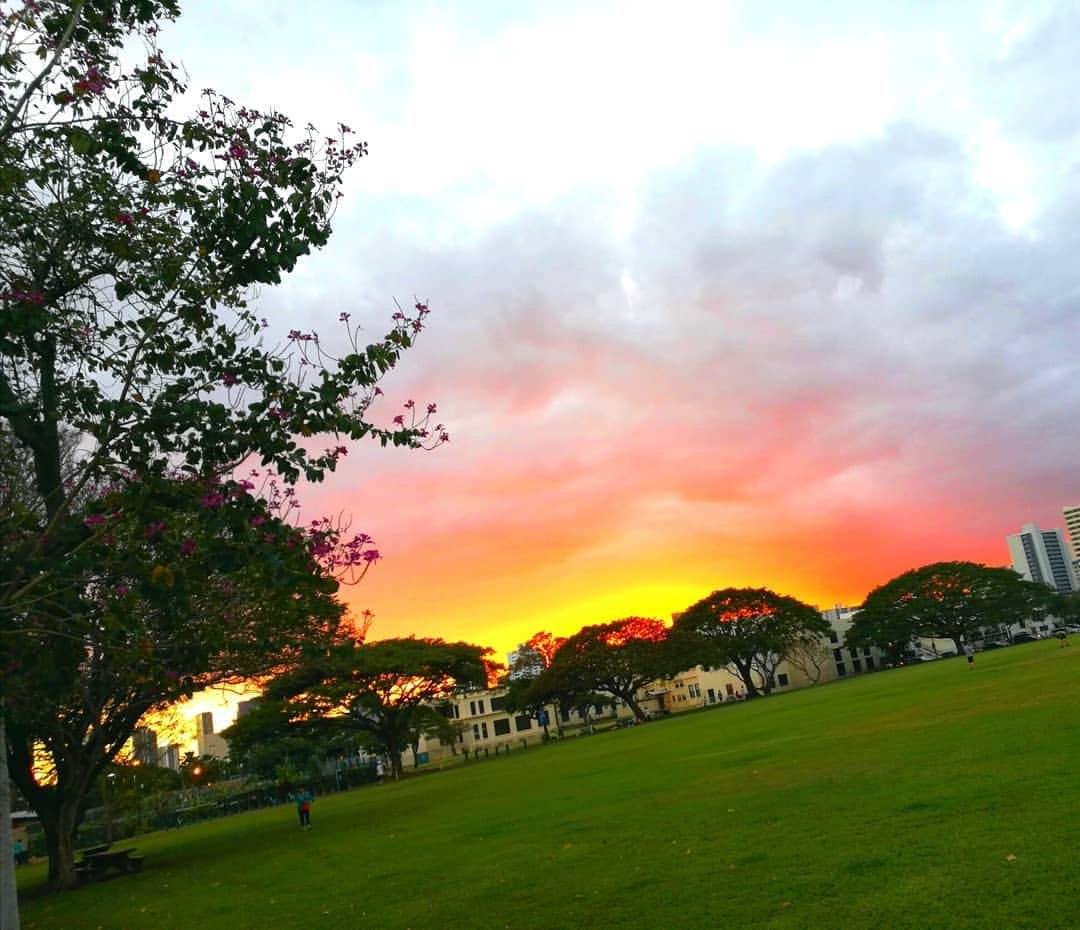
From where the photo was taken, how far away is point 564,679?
69.9 m

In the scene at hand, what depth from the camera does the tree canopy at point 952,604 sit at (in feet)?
289

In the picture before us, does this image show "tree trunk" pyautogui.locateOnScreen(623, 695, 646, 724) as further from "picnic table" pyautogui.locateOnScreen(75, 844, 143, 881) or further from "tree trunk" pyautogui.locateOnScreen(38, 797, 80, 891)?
"tree trunk" pyautogui.locateOnScreen(38, 797, 80, 891)

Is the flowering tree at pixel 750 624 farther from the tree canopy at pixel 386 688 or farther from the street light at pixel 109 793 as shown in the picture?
the street light at pixel 109 793

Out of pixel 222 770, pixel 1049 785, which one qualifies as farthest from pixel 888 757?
pixel 222 770

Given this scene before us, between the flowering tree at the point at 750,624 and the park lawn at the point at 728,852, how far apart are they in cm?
5414

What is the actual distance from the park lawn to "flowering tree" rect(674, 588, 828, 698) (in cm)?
5414

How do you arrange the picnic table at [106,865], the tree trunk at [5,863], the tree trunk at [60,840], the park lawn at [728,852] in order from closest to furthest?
the tree trunk at [5,863], the park lawn at [728,852], the tree trunk at [60,840], the picnic table at [106,865]

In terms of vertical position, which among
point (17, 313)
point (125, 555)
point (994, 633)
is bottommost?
point (994, 633)

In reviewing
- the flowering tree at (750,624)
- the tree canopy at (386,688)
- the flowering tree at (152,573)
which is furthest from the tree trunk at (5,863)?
the flowering tree at (750,624)

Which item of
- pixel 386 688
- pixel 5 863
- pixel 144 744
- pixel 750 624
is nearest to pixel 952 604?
pixel 750 624

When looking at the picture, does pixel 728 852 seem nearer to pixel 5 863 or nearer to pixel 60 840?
pixel 5 863

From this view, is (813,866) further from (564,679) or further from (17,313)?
(564,679)

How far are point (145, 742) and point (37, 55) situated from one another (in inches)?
2157

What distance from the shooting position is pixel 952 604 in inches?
3497
